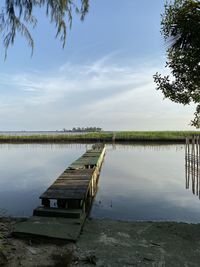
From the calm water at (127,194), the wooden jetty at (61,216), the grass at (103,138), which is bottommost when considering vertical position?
the calm water at (127,194)

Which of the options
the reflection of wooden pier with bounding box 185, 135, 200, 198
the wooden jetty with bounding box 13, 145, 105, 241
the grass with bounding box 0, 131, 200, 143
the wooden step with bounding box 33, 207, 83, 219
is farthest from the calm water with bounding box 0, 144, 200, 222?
the grass with bounding box 0, 131, 200, 143

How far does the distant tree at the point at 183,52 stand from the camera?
469 centimetres

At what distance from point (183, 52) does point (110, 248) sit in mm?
3864

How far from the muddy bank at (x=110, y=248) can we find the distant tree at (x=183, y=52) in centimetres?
276

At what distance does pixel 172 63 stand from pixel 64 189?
3.89 metres

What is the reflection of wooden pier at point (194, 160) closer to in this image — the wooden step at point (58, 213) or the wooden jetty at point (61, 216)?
the wooden jetty at point (61, 216)

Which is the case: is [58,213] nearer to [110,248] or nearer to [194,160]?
[110,248]

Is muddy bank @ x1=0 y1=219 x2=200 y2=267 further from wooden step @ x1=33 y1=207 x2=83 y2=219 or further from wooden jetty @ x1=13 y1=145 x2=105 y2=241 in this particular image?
wooden step @ x1=33 y1=207 x2=83 y2=219

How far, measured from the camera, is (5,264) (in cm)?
325

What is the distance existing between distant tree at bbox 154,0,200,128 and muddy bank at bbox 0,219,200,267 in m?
2.76

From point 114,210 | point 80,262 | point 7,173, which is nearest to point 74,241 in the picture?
point 80,262

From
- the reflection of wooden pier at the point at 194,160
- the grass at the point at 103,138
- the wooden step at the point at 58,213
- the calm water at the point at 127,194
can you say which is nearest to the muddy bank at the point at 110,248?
the wooden step at the point at 58,213

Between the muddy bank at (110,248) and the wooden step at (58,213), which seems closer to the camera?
the muddy bank at (110,248)

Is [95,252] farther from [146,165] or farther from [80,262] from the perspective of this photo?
[146,165]
